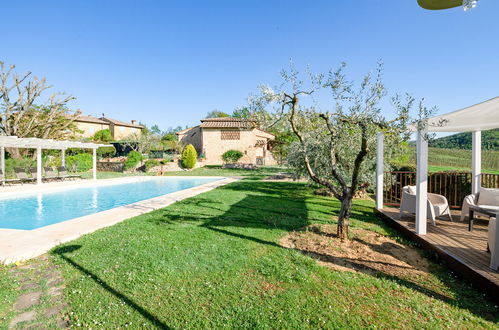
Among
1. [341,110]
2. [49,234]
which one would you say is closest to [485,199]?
[341,110]

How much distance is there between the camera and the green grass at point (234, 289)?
9.66 ft

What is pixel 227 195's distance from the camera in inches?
462

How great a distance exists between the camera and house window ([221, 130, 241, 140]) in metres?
34.1

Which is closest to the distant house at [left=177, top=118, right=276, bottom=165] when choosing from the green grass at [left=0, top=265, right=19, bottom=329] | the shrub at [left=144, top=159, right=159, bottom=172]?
the shrub at [left=144, top=159, right=159, bottom=172]

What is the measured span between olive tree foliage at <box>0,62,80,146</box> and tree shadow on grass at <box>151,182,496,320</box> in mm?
24081

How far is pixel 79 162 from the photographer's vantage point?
2498cm

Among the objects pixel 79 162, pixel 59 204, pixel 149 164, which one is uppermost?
pixel 79 162

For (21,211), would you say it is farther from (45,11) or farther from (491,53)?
(491,53)

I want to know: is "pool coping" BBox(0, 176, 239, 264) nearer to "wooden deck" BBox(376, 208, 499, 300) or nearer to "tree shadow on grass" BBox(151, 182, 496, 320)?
"tree shadow on grass" BBox(151, 182, 496, 320)

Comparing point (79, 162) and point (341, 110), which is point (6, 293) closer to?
point (341, 110)

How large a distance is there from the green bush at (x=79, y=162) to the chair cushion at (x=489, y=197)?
28.4 metres

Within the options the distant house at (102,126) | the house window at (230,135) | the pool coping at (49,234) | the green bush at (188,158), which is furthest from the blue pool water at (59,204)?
the distant house at (102,126)

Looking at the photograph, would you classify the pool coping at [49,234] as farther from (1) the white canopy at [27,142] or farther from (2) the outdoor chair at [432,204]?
(1) the white canopy at [27,142]

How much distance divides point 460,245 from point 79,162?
28597 millimetres
